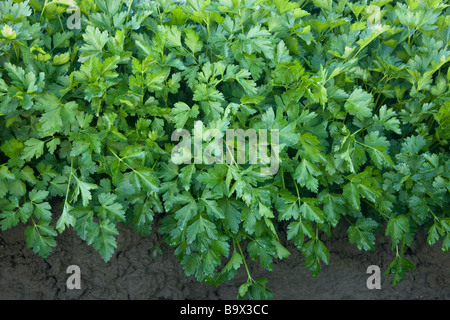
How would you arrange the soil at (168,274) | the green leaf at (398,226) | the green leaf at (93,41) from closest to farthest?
the green leaf at (93,41) → the green leaf at (398,226) → the soil at (168,274)

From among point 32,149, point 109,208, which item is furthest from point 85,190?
point 32,149

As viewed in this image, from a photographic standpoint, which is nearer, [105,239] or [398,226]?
[105,239]

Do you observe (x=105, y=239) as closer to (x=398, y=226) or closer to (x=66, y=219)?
(x=66, y=219)

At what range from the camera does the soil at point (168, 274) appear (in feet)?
6.53

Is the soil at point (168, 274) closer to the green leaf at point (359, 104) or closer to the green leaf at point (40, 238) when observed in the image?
the green leaf at point (40, 238)

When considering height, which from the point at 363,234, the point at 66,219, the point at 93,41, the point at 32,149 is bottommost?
the point at 363,234

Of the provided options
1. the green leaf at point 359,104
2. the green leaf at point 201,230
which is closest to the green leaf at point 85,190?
the green leaf at point 201,230

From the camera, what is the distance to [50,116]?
161cm

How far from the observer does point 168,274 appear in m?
2.04

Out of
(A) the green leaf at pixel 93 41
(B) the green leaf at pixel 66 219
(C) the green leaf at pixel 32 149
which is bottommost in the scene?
(B) the green leaf at pixel 66 219

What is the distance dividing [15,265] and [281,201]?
43.0 inches
